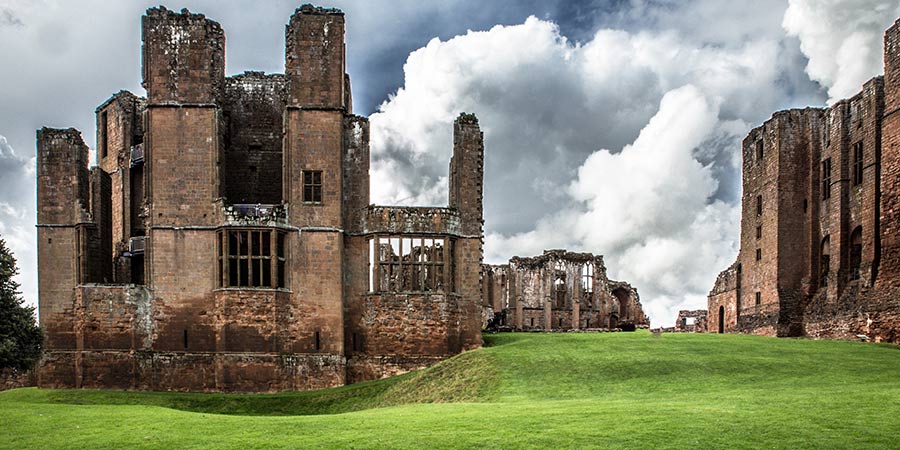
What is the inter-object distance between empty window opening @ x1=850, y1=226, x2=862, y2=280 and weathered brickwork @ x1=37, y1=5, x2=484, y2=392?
74.9 feet

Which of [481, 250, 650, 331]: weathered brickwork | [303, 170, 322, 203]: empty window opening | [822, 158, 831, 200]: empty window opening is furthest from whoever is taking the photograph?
[481, 250, 650, 331]: weathered brickwork

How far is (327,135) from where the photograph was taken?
1336 inches

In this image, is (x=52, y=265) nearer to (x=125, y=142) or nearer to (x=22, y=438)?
(x=125, y=142)

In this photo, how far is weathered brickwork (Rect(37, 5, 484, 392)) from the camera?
108 feet

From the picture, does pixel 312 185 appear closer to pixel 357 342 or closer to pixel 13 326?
pixel 357 342

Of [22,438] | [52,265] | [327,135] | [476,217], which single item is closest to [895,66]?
[476,217]

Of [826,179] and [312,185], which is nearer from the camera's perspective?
[312,185]

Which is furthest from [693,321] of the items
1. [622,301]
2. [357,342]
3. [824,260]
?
[357,342]

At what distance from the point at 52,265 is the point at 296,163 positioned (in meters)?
13.0

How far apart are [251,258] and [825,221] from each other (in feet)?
113

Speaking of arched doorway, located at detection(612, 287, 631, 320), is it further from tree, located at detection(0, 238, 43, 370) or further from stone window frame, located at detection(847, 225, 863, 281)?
tree, located at detection(0, 238, 43, 370)

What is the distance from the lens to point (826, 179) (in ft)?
148

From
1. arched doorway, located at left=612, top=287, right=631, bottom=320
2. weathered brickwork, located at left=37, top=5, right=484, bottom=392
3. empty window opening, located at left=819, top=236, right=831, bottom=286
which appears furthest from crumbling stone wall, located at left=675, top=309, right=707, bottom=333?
weathered brickwork, located at left=37, top=5, right=484, bottom=392

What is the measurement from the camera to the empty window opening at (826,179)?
44.8 meters
